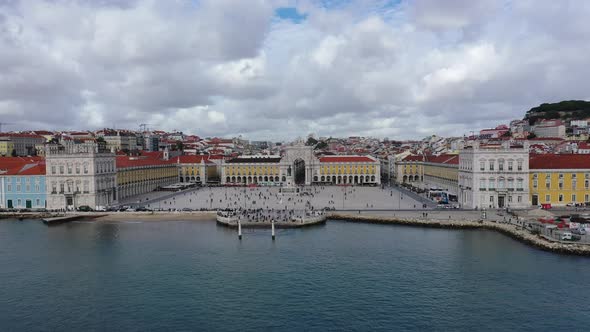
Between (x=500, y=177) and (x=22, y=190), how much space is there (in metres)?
33.2

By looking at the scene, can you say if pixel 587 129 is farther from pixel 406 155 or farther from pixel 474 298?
pixel 474 298

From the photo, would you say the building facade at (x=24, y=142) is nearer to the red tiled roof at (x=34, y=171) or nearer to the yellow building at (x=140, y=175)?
the yellow building at (x=140, y=175)

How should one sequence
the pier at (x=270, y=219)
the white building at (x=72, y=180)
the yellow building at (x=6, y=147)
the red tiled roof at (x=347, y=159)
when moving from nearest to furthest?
the pier at (x=270, y=219) < the white building at (x=72, y=180) < the red tiled roof at (x=347, y=159) < the yellow building at (x=6, y=147)

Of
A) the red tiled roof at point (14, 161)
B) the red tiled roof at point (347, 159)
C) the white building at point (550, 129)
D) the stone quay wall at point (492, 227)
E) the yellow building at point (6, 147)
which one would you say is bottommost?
the stone quay wall at point (492, 227)

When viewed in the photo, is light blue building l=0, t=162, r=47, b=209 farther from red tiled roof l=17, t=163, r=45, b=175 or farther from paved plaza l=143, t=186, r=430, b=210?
paved plaza l=143, t=186, r=430, b=210

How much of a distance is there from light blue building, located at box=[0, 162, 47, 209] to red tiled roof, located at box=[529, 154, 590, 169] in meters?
34.1

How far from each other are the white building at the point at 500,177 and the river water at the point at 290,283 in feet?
23.0

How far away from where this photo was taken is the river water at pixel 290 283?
13.7 metres

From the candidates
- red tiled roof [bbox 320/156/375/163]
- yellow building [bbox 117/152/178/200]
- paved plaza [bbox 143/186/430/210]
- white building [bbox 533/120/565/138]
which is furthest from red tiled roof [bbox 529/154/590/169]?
white building [bbox 533/120/565/138]

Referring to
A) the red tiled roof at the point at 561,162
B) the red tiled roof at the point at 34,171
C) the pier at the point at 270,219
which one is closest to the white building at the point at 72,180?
the red tiled roof at the point at 34,171

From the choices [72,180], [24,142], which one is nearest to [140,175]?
[72,180]

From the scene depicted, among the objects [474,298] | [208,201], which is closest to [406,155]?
[208,201]

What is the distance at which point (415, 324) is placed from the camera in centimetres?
1328

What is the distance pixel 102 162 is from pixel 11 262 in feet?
55.8
